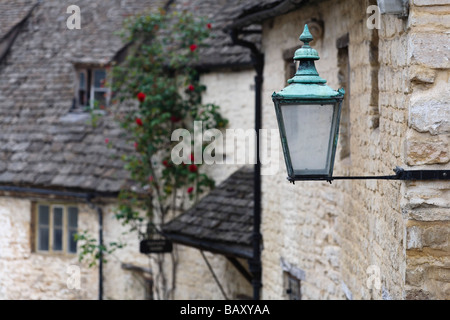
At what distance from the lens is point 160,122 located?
12.3 m

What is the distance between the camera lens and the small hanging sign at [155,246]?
38.8 ft

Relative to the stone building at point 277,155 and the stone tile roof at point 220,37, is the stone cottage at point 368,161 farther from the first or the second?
the stone tile roof at point 220,37

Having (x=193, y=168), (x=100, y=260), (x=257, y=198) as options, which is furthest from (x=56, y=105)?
(x=257, y=198)

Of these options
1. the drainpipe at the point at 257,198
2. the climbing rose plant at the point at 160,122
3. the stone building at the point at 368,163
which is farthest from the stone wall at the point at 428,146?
the climbing rose plant at the point at 160,122

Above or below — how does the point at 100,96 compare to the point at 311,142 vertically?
above

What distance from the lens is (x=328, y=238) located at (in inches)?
292

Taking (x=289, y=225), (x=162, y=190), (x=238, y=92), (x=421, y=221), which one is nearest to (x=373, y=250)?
(x=421, y=221)

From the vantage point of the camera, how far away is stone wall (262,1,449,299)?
461 centimetres

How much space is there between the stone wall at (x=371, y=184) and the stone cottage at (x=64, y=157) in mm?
3390

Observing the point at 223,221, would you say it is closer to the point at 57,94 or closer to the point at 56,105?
the point at 56,105

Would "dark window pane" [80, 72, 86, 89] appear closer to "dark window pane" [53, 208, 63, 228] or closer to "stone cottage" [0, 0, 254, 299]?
"stone cottage" [0, 0, 254, 299]

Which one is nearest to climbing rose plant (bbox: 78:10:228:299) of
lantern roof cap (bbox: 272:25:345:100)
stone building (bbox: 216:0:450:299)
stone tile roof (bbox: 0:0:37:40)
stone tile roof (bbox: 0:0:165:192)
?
stone tile roof (bbox: 0:0:165:192)

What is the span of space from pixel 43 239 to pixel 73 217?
2.29 feet
